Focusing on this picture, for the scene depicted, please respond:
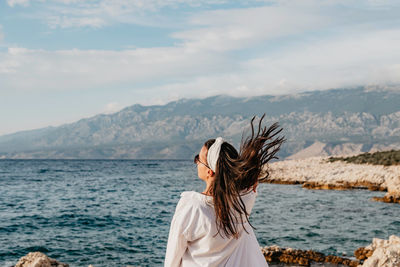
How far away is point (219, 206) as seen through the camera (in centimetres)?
273

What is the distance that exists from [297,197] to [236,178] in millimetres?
26165

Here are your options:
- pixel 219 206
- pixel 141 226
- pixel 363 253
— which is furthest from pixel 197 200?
pixel 141 226

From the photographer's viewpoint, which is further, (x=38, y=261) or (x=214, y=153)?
(x=38, y=261)

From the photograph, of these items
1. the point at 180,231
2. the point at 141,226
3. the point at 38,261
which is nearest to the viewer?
the point at 180,231

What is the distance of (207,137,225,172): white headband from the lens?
2.77 meters

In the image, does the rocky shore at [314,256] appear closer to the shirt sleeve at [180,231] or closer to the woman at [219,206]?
the woman at [219,206]

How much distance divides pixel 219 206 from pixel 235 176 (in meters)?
0.22

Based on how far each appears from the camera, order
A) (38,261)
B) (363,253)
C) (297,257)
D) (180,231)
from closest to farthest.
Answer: (180,231) → (38,261) → (297,257) → (363,253)

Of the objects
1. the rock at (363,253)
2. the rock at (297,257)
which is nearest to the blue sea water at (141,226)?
the rock at (363,253)

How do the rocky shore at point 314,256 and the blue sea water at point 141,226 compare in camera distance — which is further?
the blue sea water at point 141,226

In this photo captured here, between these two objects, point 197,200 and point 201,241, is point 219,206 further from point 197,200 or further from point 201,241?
point 201,241

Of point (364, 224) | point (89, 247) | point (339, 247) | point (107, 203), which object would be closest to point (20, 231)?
point (89, 247)

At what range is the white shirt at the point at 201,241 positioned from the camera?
2.72 meters

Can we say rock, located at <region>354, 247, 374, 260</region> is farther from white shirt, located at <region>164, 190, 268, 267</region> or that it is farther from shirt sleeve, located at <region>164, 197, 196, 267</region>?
shirt sleeve, located at <region>164, 197, 196, 267</region>
